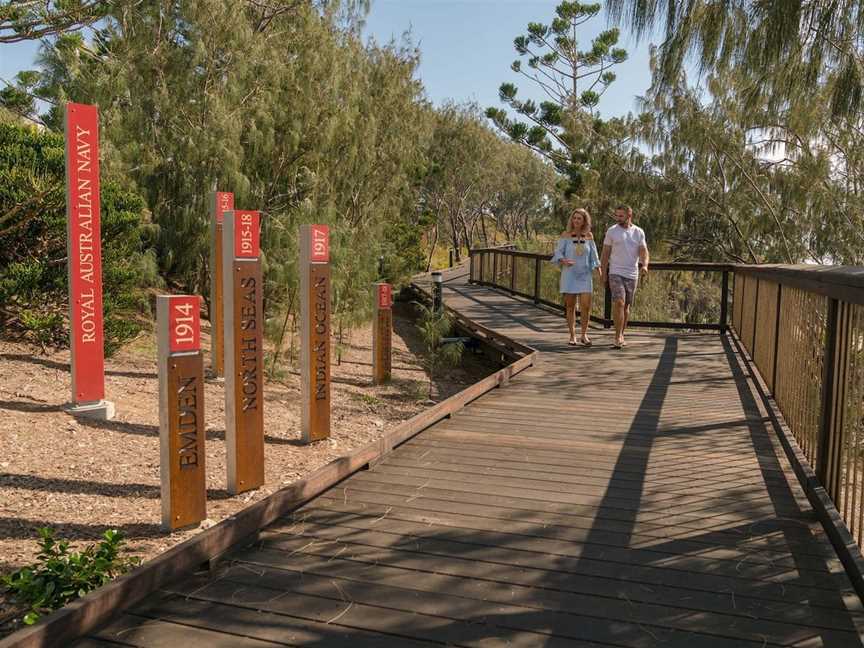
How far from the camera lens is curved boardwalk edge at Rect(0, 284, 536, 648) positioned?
2473mm

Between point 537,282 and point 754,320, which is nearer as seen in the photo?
point 754,320

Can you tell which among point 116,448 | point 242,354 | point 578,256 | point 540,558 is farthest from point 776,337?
point 116,448

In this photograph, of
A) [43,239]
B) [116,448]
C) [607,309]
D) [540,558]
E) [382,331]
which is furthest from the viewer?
[607,309]

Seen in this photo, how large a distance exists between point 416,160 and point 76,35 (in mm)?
11957

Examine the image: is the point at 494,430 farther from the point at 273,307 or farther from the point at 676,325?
the point at 676,325

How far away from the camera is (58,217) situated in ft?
24.0

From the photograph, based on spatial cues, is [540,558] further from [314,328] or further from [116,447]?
[116,447]

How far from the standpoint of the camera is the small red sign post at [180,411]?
12.0ft

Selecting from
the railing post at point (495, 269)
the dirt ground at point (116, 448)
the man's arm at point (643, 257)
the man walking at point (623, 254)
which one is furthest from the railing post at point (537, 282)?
the dirt ground at point (116, 448)

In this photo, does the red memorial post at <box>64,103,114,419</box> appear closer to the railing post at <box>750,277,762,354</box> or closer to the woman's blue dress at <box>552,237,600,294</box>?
the woman's blue dress at <box>552,237,600,294</box>

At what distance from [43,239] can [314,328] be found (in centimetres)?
355

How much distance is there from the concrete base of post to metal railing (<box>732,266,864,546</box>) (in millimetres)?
4896

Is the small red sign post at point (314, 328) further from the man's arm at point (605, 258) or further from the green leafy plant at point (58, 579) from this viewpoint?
the man's arm at point (605, 258)

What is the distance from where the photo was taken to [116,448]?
17.5 ft
